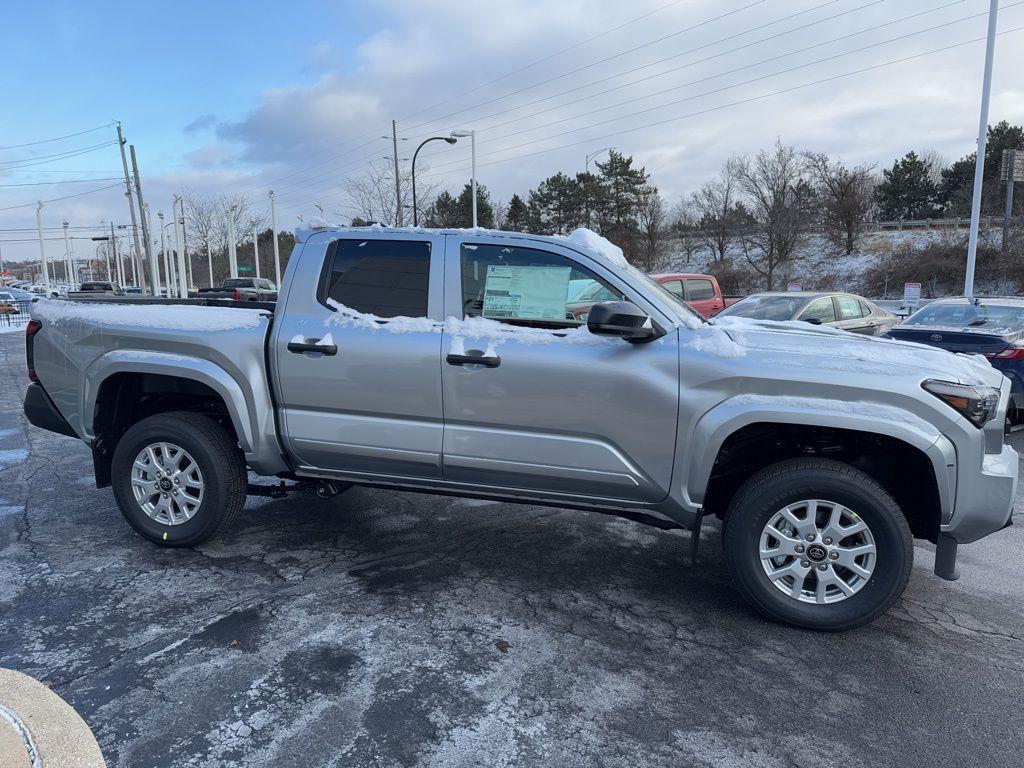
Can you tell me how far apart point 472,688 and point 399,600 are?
3.01ft

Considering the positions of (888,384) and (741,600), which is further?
(741,600)

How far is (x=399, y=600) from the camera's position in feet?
12.2

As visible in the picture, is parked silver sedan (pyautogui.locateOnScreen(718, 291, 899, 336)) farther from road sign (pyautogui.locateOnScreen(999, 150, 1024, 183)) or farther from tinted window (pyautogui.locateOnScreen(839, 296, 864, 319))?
road sign (pyautogui.locateOnScreen(999, 150, 1024, 183))

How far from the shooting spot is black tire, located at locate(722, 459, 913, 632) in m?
3.29

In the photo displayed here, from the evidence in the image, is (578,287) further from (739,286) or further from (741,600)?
(739,286)

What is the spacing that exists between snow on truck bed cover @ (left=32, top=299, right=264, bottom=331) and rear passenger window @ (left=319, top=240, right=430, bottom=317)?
1.84 ft

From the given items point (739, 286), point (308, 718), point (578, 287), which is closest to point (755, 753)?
point (308, 718)

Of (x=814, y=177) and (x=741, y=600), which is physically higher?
(x=814, y=177)

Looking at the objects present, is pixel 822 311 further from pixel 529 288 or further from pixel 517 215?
pixel 517 215

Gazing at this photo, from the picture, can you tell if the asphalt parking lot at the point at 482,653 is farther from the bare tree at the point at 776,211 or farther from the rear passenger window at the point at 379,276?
the bare tree at the point at 776,211

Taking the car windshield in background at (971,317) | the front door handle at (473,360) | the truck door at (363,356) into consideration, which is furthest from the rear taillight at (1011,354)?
the truck door at (363,356)

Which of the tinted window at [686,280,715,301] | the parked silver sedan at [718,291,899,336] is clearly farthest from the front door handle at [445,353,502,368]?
the tinted window at [686,280,715,301]

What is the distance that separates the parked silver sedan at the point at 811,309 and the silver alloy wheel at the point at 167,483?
8.11 meters

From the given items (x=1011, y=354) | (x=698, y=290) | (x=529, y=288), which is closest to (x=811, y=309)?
(x=1011, y=354)
